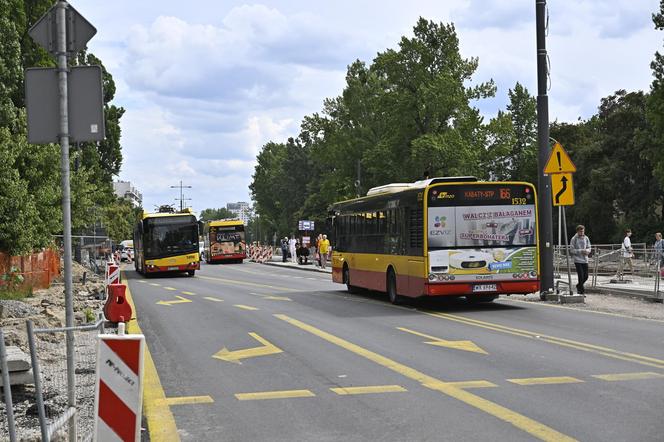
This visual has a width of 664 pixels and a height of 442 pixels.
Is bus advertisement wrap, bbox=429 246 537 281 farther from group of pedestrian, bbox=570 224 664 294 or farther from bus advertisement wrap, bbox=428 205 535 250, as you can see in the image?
group of pedestrian, bbox=570 224 664 294

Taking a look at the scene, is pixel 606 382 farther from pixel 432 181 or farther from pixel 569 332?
pixel 432 181

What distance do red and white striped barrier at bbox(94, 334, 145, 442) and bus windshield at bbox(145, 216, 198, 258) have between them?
113 ft

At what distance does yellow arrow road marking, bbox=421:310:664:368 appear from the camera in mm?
10320

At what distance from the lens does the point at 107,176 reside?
65.7 m

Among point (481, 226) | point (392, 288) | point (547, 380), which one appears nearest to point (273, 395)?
point (547, 380)

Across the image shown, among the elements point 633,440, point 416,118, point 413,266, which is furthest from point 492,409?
point 416,118

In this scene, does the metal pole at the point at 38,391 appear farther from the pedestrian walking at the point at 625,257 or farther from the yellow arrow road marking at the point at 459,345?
the pedestrian walking at the point at 625,257

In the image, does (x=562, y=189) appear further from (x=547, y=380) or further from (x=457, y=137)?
(x=457, y=137)

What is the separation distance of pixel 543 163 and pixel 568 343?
10.1 meters

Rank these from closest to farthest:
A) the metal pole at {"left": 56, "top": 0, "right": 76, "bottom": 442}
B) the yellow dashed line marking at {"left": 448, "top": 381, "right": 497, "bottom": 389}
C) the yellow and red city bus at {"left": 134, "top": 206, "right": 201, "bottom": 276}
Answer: the metal pole at {"left": 56, "top": 0, "right": 76, "bottom": 442}
the yellow dashed line marking at {"left": 448, "top": 381, "right": 497, "bottom": 389}
the yellow and red city bus at {"left": 134, "top": 206, "right": 201, "bottom": 276}

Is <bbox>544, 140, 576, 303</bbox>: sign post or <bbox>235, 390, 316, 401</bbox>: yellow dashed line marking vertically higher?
<bbox>544, 140, 576, 303</bbox>: sign post

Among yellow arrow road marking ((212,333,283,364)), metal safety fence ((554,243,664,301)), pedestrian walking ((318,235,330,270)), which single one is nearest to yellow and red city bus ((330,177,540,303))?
metal safety fence ((554,243,664,301))

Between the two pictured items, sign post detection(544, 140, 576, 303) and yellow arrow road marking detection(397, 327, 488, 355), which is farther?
sign post detection(544, 140, 576, 303)

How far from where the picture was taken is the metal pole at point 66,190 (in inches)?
244
